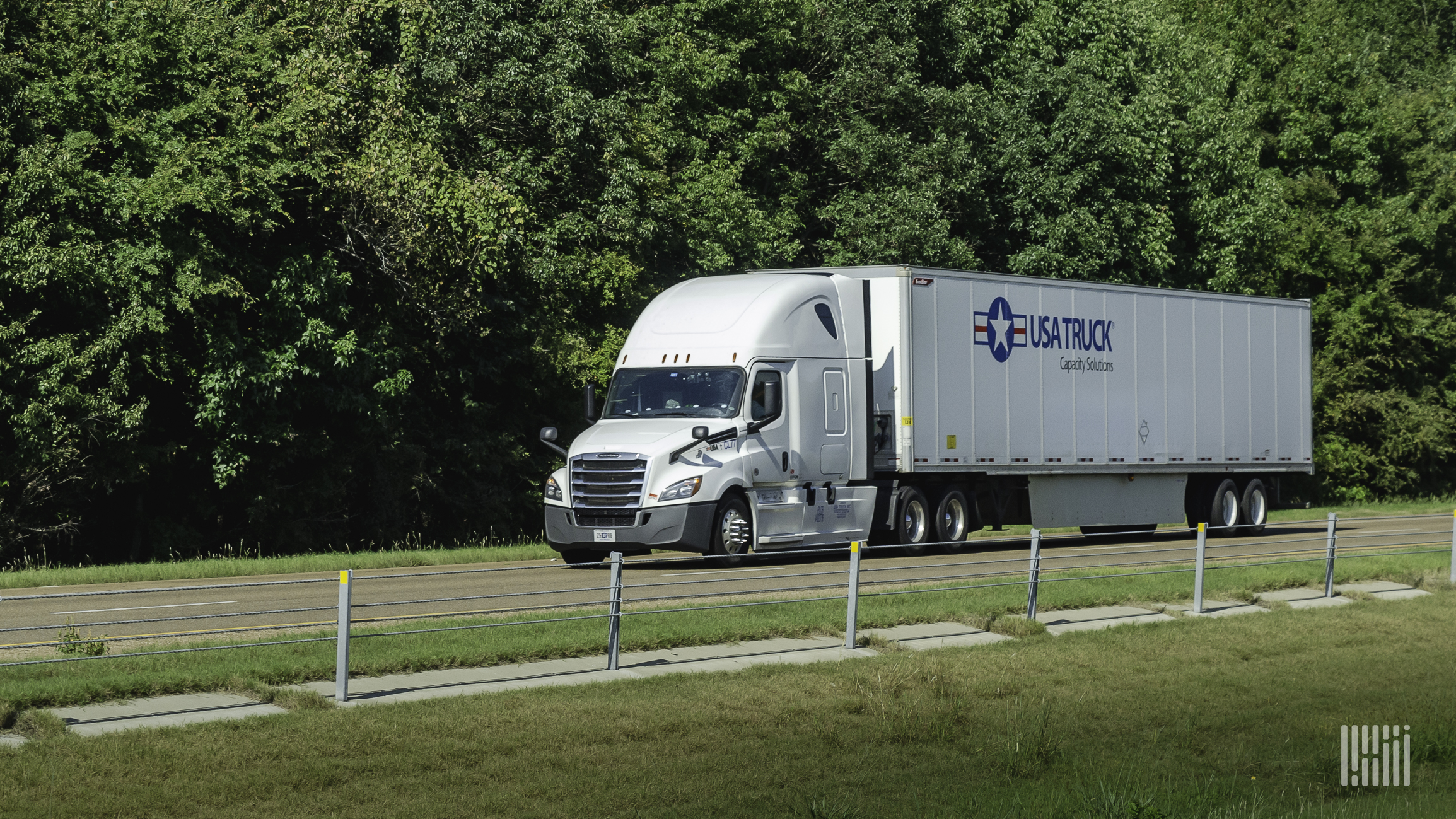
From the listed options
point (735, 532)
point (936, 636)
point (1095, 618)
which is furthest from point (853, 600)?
point (735, 532)

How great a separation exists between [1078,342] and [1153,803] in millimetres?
18570

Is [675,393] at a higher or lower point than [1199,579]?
higher

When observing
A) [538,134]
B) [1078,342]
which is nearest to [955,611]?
[1078,342]

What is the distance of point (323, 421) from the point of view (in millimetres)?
29016

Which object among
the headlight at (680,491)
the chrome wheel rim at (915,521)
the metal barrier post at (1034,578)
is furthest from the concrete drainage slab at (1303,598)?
the headlight at (680,491)

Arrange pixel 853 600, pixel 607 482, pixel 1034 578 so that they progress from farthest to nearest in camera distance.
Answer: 1. pixel 607 482
2. pixel 1034 578
3. pixel 853 600

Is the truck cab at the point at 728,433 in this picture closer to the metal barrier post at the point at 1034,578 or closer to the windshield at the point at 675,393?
the windshield at the point at 675,393

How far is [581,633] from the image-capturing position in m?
14.4

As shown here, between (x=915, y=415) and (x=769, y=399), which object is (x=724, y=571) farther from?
(x=915, y=415)

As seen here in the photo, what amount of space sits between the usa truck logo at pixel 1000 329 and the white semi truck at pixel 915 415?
34 millimetres

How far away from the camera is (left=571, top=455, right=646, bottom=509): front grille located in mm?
20641

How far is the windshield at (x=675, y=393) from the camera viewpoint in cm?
2159

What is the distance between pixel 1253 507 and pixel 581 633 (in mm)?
20865

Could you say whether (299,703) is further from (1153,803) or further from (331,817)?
(1153,803)
